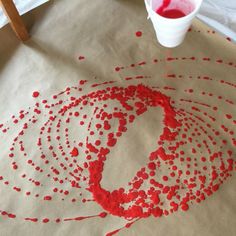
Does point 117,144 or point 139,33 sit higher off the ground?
point 139,33

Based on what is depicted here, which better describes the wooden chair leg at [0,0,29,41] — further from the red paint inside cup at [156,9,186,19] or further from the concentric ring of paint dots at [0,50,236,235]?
the red paint inside cup at [156,9,186,19]

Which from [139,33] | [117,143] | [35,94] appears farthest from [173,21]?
[35,94]

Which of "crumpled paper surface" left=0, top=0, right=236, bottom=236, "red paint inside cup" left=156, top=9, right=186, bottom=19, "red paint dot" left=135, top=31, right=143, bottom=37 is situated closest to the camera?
"crumpled paper surface" left=0, top=0, right=236, bottom=236

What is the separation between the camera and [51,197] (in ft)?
3.21

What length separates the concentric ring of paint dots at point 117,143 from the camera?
0.96 m

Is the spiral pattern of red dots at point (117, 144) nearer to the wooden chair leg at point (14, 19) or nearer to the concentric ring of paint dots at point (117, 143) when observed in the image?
the concentric ring of paint dots at point (117, 143)

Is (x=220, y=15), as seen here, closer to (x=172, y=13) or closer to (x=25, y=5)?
(x=172, y=13)

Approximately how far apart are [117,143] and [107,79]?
0.74 ft

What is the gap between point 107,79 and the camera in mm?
1144

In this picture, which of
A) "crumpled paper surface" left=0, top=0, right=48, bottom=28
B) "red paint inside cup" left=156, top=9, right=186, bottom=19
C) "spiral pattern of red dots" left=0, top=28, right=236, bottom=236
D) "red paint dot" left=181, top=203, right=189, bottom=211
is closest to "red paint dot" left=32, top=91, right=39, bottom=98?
"spiral pattern of red dots" left=0, top=28, right=236, bottom=236

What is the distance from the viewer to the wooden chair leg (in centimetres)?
112

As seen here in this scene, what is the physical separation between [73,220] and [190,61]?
61 centimetres

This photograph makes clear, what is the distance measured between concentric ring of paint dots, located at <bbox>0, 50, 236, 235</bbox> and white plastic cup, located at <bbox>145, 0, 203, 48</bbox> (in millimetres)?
66

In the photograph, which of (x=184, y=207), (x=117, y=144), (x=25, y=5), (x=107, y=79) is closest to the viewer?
(x=184, y=207)
